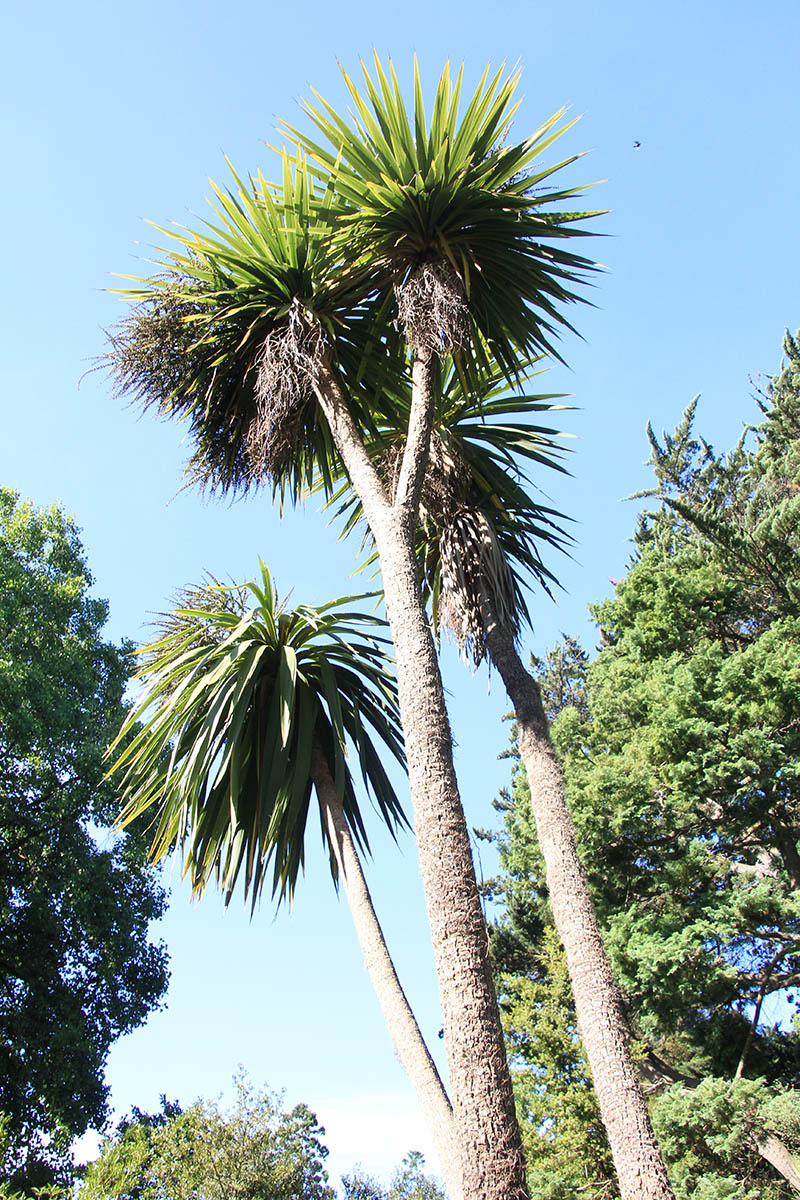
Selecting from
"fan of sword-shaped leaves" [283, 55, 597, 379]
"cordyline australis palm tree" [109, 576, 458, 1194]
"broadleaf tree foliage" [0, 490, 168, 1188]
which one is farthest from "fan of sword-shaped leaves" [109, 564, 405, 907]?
"broadleaf tree foliage" [0, 490, 168, 1188]

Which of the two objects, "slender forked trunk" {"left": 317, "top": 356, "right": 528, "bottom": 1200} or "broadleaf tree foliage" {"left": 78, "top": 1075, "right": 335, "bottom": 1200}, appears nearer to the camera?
"slender forked trunk" {"left": 317, "top": 356, "right": 528, "bottom": 1200}

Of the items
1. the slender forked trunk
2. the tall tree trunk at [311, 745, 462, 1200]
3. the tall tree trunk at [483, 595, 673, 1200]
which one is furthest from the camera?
the tall tree trunk at [483, 595, 673, 1200]

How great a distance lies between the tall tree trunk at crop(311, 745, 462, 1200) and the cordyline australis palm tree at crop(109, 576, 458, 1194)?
14 millimetres

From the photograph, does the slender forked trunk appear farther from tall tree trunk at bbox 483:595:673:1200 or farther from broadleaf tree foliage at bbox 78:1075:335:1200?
broadleaf tree foliage at bbox 78:1075:335:1200

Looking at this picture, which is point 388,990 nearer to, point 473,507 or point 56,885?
point 473,507

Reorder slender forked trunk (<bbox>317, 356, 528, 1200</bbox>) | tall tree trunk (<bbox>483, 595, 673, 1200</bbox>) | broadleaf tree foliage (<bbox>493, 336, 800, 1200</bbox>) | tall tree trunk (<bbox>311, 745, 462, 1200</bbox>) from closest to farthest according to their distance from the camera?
slender forked trunk (<bbox>317, 356, 528, 1200</bbox>)
tall tree trunk (<bbox>311, 745, 462, 1200</bbox>)
tall tree trunk (<bbox>483, 595, 673, 1200</bbox>)
broadleaf tree foliage (<bbox>493, 336, 800, 1200</bbox>)

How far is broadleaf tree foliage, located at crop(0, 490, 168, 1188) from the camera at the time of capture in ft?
39.7

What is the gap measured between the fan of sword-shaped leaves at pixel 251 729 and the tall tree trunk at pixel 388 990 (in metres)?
0.15

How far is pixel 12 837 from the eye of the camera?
44.3 ft

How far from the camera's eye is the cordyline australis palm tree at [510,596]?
496cm

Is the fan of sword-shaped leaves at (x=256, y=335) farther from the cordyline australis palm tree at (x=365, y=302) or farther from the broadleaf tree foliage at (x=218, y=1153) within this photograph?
the broadleaf tree foliage at (x=218, y=1153)

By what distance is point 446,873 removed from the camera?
351 centimetres

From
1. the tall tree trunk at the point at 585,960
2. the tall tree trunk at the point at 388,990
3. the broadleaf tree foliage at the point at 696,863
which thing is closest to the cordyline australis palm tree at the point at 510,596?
the tall tree trunk at the point at 585,960

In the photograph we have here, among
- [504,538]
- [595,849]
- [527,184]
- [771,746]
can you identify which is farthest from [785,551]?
[527,184]
